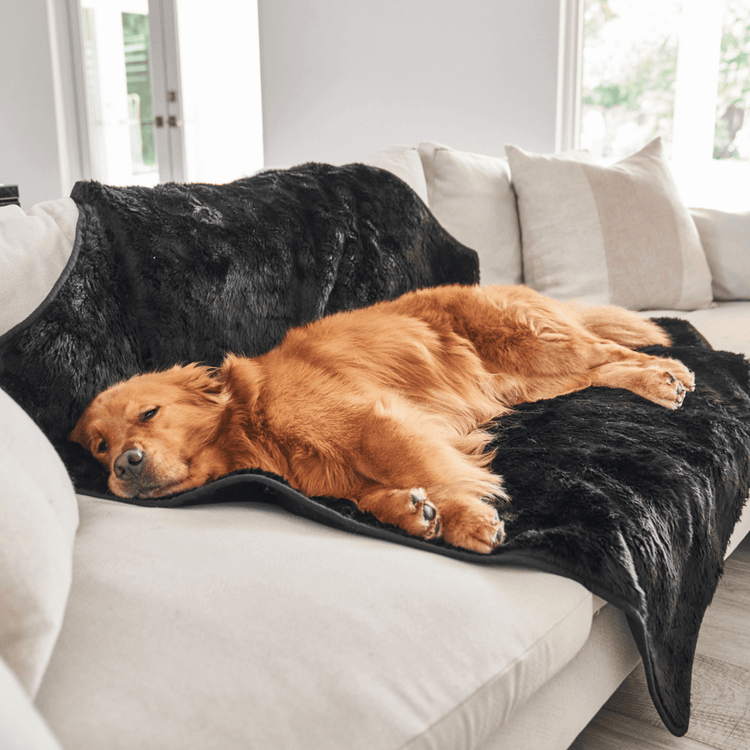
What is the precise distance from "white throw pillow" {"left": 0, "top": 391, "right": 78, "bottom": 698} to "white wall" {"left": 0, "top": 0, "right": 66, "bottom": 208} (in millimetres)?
4643

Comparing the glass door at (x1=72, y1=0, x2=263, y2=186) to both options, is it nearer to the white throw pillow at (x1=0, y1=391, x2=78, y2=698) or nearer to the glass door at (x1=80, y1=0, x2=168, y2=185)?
the glass door at (x1=80, y1=0, x2=168, y2=185)

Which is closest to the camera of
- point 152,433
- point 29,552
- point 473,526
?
point 29,552

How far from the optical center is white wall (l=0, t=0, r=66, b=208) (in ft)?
15.6

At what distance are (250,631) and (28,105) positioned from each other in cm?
517

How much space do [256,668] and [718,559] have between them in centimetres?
90

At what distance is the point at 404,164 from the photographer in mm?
2113

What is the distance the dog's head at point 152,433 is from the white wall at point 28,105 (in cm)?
439

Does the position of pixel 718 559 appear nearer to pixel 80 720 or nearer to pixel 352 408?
pixel 352 408

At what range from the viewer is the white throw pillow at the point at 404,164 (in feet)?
6.75

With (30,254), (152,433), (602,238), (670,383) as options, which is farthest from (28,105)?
(670,383)

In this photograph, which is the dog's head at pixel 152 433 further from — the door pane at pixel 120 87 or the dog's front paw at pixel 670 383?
the door pane at pixel 120 87

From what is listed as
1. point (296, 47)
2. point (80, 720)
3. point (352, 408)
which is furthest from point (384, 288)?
point (296, 47)

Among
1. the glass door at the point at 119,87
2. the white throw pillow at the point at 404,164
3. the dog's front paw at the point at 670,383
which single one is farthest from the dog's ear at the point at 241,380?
the glass door at the point at 119,87

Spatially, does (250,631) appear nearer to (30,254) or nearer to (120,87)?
(30,254)
